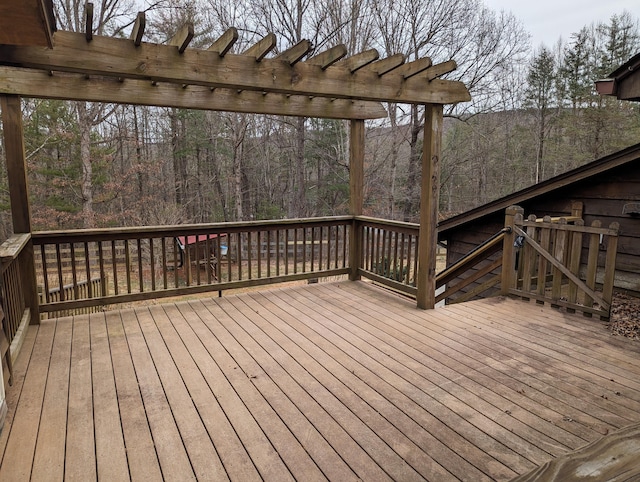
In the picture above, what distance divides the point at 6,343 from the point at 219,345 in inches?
57.3

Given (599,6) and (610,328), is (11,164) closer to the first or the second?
(610,328)

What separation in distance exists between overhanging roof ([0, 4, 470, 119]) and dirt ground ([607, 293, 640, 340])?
260 centimetres

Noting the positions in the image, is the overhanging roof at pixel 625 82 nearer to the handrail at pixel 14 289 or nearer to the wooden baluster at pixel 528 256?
the wooden baluster at pixel 528 256

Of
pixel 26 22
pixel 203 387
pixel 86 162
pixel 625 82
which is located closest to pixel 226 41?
pixel 26 22

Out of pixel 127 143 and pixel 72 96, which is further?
pixel 127 143

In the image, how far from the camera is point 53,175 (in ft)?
37.6

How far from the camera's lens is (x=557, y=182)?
5.45m

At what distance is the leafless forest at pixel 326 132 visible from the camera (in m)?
9.91

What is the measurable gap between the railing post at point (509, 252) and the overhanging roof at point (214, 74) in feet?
4.46

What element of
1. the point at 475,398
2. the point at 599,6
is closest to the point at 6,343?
the point at 475,398

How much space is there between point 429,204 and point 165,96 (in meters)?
2.87

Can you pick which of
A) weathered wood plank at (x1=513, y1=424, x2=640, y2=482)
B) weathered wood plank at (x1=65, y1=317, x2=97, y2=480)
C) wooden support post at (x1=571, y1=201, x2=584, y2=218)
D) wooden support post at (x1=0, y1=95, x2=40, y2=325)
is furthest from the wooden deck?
wooden support post at (x1=571, y1=201, x2=584, y2=218)

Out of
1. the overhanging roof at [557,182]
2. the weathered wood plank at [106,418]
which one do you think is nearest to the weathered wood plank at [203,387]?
the weathered wood plank at [106,418]

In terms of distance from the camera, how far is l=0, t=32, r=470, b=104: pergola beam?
270 cm
